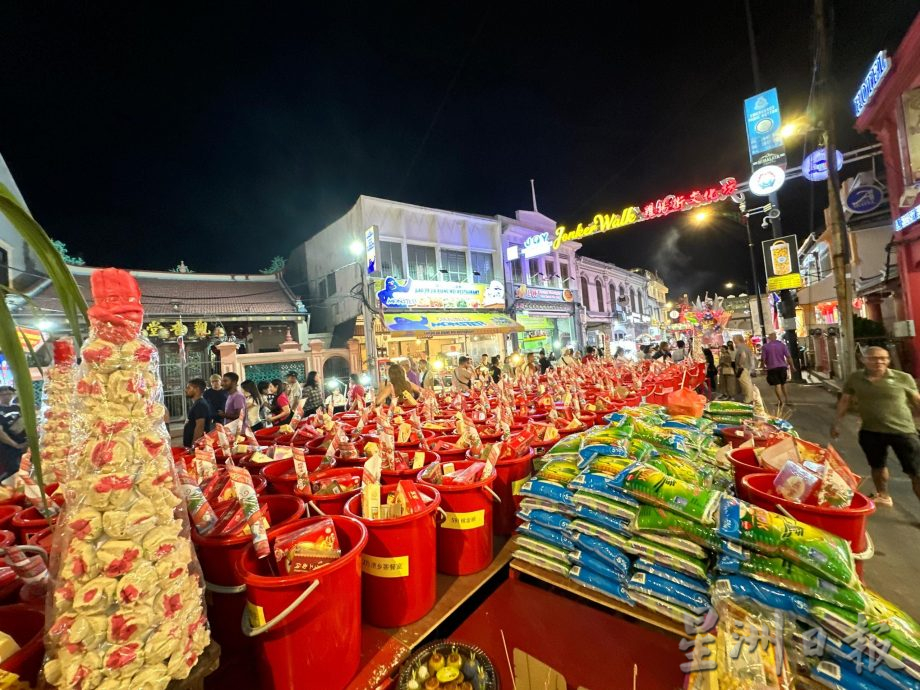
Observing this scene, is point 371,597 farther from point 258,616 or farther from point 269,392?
point 269,392

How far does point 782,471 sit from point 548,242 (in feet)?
54.3

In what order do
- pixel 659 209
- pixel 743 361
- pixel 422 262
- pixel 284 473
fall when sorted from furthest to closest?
pixel 422 262 → pixel 659 209 → pixel 743 361 → pixel 284 473

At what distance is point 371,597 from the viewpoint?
1.93 meters

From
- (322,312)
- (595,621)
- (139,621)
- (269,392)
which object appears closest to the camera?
(139,621)

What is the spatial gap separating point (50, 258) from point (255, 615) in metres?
1.38

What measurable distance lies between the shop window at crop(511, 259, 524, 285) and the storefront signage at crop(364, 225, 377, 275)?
794 cm

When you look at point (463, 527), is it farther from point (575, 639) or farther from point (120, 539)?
point (120, 539)

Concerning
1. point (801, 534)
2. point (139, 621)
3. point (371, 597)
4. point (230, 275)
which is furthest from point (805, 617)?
point (230, 275)

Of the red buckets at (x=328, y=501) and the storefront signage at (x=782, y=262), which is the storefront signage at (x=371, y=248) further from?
the storefront signage at (x=782, y=262)

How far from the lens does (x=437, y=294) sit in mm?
15586

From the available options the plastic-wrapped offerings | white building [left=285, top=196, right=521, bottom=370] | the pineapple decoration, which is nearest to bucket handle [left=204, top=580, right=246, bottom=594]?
the pineapple decoration

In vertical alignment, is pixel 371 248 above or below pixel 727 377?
above

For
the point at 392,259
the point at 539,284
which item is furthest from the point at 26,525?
the point at 539,284

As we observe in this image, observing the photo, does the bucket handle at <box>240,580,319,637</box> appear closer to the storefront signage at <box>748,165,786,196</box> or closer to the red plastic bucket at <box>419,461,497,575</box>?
the red plastic bucket at <box>419,461,497,575</box>
